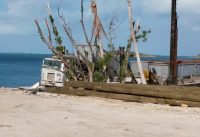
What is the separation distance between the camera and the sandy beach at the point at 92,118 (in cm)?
1252

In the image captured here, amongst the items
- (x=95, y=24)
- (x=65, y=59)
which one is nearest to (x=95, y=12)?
(x=95, y=24)

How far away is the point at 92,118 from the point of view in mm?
14570

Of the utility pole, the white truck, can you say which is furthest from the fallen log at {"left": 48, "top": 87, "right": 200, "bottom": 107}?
the white truck

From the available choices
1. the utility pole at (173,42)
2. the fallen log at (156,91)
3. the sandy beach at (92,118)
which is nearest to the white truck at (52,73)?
the utility pole at (173,42)

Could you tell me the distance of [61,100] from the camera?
1884 cm

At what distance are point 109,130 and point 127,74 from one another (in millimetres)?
11844

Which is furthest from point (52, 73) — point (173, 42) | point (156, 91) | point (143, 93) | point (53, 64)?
point (156, 91)

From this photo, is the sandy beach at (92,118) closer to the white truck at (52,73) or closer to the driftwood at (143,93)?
the driftwood at (143,93)

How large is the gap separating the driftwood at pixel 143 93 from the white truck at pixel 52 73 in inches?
319

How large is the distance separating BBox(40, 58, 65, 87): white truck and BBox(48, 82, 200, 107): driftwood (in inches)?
319

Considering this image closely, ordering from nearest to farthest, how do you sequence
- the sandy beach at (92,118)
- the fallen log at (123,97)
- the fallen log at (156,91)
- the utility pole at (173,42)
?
1. the sandy beach at (92,118)
2. the fallen log at (156,91)
3. the fallen log at (123,97)
4. the utility pole at (173,42)

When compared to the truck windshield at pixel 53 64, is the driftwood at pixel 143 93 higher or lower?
lower

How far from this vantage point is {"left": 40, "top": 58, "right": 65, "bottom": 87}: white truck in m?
29.0

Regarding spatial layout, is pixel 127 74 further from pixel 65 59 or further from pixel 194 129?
pixel 194 129
